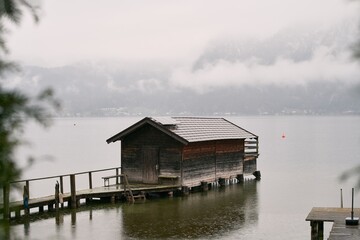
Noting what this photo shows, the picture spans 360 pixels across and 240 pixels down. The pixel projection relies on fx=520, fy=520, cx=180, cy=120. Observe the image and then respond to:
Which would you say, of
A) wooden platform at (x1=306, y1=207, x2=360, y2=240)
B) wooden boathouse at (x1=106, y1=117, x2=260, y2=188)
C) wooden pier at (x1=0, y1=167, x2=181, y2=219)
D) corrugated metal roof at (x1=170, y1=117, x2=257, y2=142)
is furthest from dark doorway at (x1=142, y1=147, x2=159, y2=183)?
wooden platform at (x1=306, y1=207, x2=360, y2=240)

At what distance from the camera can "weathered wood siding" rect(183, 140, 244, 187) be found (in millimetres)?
33469

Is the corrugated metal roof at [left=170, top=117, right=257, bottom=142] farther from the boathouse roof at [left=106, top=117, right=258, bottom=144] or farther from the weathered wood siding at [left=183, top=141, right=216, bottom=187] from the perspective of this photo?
the weathered wood siding at [left=183, top=141, right=216, bottom=187]

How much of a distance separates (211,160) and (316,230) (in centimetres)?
1725

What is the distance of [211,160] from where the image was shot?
36.5m

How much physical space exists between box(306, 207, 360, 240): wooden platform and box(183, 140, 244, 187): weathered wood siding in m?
13.0

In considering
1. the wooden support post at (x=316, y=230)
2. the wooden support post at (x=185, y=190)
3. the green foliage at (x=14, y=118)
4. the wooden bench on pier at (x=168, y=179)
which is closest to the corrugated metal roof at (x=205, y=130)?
the wooden bench on pier at (x=168, y=179)

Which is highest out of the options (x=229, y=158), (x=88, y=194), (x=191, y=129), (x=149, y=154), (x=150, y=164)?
(x=191, y=129)

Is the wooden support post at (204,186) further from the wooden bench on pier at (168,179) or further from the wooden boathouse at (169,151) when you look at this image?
the wooden bench on pier at (168,179)

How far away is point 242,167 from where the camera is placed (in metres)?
41.1

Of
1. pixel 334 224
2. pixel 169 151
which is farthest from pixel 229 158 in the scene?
pixel 334 224

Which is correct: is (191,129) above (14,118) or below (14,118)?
below

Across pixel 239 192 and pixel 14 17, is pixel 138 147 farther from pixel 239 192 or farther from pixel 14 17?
pixel 14 17

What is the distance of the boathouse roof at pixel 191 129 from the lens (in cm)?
3238

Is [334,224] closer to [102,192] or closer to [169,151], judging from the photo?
[102,192]
